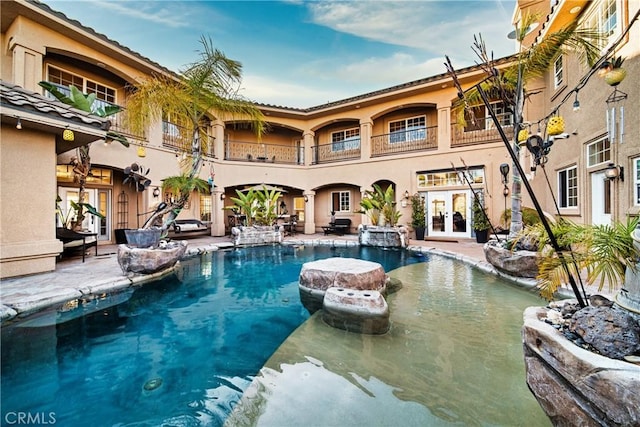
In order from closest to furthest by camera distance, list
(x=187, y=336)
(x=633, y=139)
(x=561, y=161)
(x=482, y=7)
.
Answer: (x=187, y=336) → (x=633, y=139) → (x=561, y=161) → (x=482, y=7)

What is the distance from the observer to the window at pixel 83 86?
10.0 m

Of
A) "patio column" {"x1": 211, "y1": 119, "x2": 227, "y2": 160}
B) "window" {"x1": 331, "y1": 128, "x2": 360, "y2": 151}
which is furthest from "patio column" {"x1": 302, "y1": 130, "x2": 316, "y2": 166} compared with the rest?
"patio column" {"x1": 211, "y1": 119, "x2": 227, "y2": 160}

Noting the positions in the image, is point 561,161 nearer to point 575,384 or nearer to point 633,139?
point 633,139

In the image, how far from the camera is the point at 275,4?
11.8 m

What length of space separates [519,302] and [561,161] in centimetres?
765

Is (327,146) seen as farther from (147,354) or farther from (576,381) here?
(576,381)

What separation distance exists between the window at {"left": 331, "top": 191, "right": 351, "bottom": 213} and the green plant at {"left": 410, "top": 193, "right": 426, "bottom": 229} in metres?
4.74

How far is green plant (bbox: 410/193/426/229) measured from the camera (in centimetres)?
1387

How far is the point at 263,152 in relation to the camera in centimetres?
1781

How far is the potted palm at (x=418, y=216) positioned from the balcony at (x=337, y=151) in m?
4.72

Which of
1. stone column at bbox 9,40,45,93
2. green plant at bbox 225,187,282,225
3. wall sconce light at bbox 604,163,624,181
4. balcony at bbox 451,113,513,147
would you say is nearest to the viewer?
wall sconce light at bbox 604,163,624,181

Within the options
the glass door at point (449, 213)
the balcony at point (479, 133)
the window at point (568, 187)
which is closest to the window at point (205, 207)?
the glass door at point (449, 213)

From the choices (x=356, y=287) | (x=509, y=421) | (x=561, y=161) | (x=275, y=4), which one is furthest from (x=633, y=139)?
(x=275, y=4)

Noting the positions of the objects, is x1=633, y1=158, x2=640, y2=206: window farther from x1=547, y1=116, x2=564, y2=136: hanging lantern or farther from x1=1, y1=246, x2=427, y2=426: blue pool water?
x1=1, y1=246, x2=427, y2=426: blue pool water
